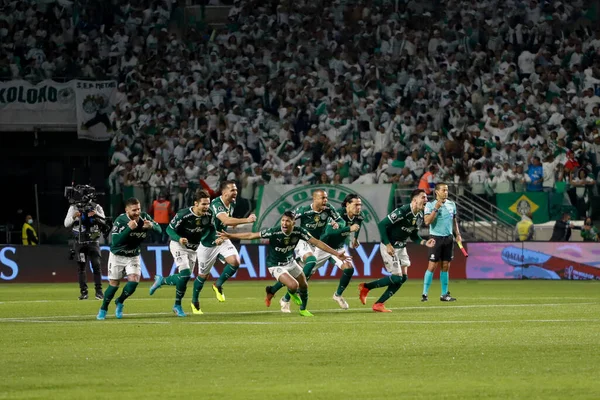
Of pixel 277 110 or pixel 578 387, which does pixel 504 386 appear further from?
pixel 277 110

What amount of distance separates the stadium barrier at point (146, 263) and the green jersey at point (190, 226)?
12599 millimetres

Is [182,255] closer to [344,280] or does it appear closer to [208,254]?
[208,254]

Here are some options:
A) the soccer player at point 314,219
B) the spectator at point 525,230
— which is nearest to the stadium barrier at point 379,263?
the spectator at point 525,230

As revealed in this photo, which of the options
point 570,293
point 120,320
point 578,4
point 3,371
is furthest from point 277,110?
point 3,371

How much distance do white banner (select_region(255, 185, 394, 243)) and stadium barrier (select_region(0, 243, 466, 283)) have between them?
1619 mm

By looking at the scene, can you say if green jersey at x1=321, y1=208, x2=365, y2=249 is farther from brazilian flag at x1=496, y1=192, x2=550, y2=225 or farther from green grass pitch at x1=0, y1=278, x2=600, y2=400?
brazilian flag at x1=496, y1=192, x2=550, y2=225

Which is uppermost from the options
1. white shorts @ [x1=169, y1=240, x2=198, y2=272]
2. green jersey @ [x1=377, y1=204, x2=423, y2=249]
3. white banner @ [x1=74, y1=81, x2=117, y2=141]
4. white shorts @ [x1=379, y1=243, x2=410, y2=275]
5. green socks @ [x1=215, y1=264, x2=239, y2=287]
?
white banner @ [x1=74, y1=81, x2=117, y2=141]

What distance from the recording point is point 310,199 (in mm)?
32688

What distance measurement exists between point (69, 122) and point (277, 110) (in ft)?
23.9

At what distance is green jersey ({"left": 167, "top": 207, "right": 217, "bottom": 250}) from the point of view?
2119 centimetres

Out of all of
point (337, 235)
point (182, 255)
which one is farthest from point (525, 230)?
point (182, 255)

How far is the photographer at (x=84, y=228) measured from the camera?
26.2 m

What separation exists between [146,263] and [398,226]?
1343 cm

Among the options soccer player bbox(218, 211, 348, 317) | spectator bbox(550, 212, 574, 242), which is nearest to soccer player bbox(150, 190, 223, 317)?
soccer player bbox(218, 211, 348, 317)
